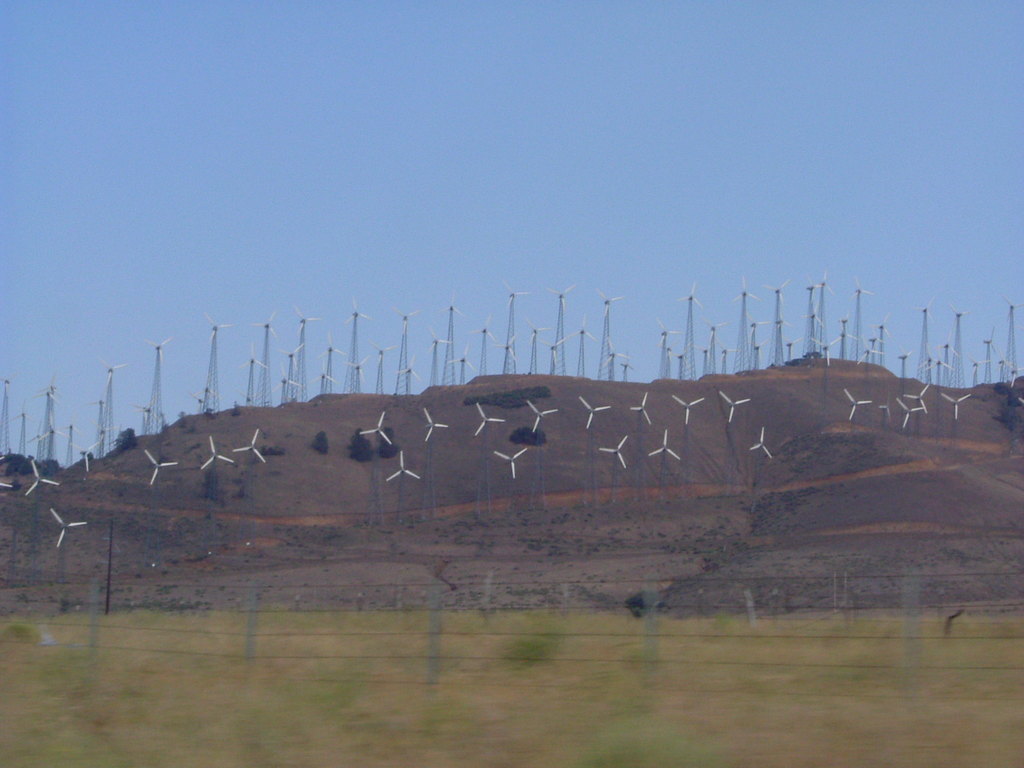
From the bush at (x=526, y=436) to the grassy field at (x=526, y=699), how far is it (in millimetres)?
98540

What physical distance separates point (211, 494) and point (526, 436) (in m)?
37.1

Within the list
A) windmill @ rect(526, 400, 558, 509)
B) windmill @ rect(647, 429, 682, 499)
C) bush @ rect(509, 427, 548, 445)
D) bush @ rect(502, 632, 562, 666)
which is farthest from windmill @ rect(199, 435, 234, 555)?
bush @ rect(502, 632, 562, 666)

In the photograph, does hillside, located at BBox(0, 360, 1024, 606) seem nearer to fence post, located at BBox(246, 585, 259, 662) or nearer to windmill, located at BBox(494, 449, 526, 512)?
windmill, located at BBox(494, 449, 526, 512)

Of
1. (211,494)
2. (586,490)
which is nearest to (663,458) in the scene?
(586,490)

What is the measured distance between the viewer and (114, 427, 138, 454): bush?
4678 inches

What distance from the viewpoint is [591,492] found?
105812 mm

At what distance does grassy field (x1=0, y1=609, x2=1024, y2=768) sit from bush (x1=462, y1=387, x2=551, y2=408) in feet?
372

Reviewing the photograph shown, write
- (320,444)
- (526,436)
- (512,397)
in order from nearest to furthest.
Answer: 1. (320,444)
2. (526,436)
3. (512,397)

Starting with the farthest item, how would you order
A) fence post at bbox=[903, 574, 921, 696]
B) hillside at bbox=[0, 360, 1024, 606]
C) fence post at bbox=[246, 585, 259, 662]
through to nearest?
hillside at bbox=[0, 360, 1024, 606]
fence post at bbox=[246, 585, 259, 662]
fence post at bbox=[903, 574, 921, 696]

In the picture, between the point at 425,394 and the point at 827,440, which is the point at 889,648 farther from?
the point at 425,394

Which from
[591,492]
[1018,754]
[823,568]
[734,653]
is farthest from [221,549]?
[1018,754]

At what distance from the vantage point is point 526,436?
11981 centimetres

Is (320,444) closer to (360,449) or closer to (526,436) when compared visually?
(360,449)

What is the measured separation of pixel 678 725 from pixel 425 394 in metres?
137
